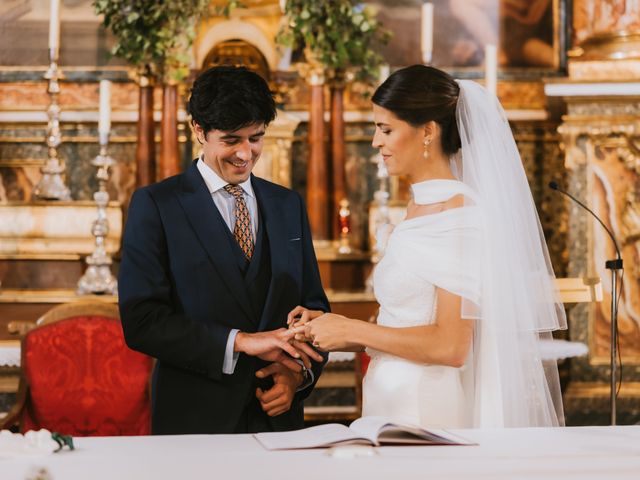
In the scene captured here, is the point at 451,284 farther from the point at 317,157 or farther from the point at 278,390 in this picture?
the point at 317,157

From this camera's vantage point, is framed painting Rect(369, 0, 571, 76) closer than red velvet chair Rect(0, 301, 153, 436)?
No

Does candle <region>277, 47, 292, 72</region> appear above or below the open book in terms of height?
above

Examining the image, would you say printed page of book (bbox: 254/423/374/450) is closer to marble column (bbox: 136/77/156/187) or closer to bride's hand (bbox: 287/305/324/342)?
bride's hand (bbox: 287/305/324/342)

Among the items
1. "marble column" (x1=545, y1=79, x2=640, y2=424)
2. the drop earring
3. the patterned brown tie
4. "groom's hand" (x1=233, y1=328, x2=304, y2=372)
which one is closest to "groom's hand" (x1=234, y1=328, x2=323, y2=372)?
"groom's hand" (x1=233, y1=328, x2=304, y2=372)

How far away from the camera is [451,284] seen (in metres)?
2.83

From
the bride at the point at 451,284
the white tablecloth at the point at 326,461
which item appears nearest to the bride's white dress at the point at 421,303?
the bride at the point at 451,284

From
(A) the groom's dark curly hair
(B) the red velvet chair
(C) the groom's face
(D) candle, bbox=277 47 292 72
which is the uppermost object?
(D) candle, bbox=277 47 292 72

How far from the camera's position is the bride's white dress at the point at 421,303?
9.53ft

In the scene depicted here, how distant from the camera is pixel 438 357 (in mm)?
2795

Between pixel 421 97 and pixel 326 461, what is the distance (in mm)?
1306

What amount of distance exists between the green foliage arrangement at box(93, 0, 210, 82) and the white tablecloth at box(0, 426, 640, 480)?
3.96 metres

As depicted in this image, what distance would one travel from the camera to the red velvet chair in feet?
13.1

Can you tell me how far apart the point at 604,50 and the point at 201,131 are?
3806mm

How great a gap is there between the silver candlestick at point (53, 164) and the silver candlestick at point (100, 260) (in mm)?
432
